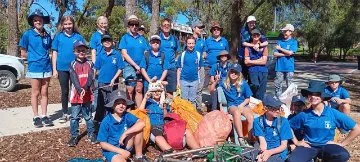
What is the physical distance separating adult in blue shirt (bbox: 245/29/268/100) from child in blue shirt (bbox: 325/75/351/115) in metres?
1.13

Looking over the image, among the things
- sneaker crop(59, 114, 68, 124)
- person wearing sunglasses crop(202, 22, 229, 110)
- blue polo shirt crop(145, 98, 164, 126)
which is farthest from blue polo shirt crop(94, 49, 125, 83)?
person wearing sunglasses crop(202, 22, 229, 110)

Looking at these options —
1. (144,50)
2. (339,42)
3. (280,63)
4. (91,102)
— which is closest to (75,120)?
(91,102)

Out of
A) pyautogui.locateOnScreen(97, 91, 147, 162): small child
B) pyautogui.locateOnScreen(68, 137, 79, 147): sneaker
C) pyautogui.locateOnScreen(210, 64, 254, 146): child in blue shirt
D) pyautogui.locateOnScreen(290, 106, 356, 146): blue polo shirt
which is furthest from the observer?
pyautogui.locateOnScreen(210, 64, 254, 146): child in blue shirt

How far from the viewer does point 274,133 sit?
5520 mm

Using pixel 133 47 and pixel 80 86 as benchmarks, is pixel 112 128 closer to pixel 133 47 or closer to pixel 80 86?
pixel 80 86

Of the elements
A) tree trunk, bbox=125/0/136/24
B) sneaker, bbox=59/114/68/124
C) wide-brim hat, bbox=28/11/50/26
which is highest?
tree trunk, bbox=125/0/136/24

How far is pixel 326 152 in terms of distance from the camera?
5.35m

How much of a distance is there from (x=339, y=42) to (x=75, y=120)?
127 ft

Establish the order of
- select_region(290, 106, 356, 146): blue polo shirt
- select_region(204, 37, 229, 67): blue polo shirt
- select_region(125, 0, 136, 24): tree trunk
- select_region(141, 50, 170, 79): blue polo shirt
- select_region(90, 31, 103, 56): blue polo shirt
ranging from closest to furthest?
1. select_region(290, 106, 356, 146): blue polo shirt
2. select_region(90, 31, 103, 56): blue polo shirt
3. select_region(141, 50, 170, 79): blue polo shirt
4. select_region(204, 37, 229, 67): blue polo shirt
5. select_region(125, 0, 136, 24): tree trunk

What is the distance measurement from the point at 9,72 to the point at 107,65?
6.10 metres

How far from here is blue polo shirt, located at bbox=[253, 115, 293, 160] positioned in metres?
5.48

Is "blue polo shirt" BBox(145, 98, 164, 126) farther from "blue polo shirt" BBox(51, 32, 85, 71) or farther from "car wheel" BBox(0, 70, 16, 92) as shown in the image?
"car wheel" BBox(0, 70, 16, 92)

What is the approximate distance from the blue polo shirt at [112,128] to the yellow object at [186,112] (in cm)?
140

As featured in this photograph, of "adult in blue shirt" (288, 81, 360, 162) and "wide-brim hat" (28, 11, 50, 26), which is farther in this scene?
"wide-brim hat" (28, 11, 50, 26)
